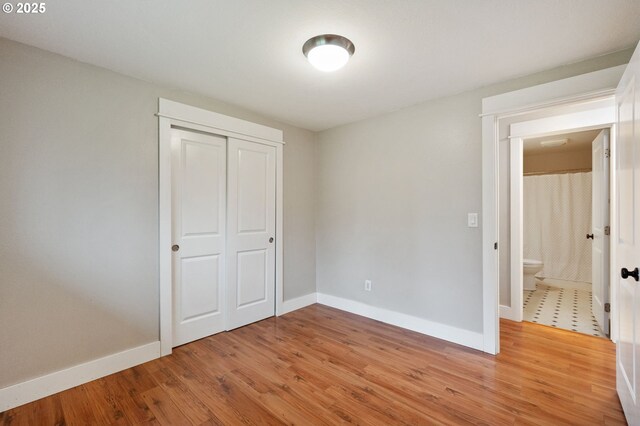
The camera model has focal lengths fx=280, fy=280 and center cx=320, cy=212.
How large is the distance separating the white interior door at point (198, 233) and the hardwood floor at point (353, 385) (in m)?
0.25

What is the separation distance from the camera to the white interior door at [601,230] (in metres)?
2.87

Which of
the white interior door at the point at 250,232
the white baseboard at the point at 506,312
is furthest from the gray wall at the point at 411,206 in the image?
the white baseboard at the point at 506,312

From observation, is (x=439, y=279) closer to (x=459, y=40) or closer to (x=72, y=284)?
(x=459, y=40)

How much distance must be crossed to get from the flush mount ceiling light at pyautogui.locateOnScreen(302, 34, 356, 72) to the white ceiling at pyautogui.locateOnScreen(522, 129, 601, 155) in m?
3.75

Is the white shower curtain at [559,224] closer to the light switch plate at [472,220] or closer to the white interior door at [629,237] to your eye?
the light switch plate at [472,220]

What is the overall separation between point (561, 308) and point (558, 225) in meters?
2.02

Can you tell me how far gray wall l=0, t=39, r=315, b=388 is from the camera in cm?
184

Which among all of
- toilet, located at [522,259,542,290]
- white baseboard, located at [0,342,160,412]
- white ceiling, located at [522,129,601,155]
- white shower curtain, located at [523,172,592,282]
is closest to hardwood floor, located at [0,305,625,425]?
white baseboard, located at [0,342,160,412]

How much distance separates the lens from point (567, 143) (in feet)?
15.2

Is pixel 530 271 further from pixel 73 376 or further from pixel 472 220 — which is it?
pixel 73 376

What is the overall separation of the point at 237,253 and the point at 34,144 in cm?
182

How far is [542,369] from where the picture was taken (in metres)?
2.22

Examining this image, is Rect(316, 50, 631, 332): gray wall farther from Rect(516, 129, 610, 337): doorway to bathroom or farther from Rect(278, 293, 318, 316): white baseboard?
Rect(516, 129, 610, 337): doorway to bathroom

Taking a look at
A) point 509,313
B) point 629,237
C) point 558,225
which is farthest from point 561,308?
point 629,237
